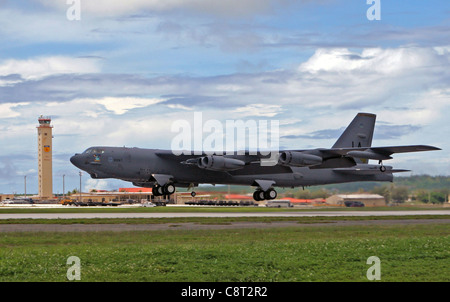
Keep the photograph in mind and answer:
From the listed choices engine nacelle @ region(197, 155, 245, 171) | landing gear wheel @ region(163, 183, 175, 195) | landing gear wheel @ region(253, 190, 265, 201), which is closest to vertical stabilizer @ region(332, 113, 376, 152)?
landing gear wheel @ region(253, 190, 265, 201)

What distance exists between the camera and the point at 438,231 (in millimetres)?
31141

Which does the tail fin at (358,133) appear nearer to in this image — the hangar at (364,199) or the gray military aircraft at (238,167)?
the gray military aircraft at (238,167)

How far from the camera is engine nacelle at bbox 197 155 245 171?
53.7m

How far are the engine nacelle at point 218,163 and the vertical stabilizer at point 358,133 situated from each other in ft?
49.8

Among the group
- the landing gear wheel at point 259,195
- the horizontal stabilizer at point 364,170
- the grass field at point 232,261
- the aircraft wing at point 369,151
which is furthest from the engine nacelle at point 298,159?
the grass field at point 232,261

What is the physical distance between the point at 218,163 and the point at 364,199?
87.8 feet

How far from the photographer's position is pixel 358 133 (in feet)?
214

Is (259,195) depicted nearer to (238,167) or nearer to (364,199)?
(238,167)

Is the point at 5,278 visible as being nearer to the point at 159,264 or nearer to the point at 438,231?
the point at 159,264

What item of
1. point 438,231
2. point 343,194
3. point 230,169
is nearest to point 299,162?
point 230,169

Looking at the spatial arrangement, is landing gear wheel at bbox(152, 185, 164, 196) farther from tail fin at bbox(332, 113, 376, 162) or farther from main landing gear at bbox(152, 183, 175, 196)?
tail fin at bbox(332, 113, 376, 162)

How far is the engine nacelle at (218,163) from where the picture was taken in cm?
5366

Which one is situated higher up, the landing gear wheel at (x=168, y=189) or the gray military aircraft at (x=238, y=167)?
the gray military aircraft at (x=238, y=167)
